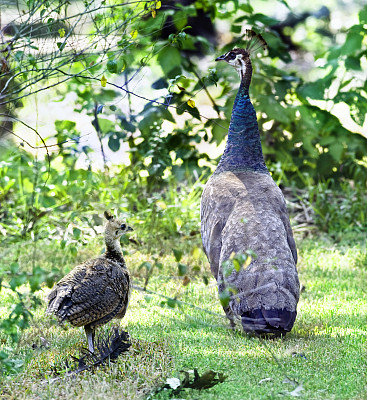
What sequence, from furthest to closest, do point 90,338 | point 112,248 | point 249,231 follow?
1. point 249,231
2. point 112,248
3. point 90,338

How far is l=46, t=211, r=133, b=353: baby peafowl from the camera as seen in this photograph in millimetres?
3541

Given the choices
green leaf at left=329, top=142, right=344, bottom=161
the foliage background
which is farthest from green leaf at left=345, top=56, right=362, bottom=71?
green leaf at left=329, top=142, right=344, bottom=161

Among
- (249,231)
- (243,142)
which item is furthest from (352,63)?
(249,231)

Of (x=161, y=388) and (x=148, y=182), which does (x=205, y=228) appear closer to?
(x=161, y=388)

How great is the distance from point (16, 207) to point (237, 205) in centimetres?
318

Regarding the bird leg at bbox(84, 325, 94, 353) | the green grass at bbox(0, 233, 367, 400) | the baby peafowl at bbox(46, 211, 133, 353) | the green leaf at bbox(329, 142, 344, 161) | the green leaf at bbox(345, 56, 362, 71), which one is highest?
the green leaf at bbox(345, 56, 362, 71)

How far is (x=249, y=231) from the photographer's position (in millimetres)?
4383

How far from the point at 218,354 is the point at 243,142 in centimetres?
222

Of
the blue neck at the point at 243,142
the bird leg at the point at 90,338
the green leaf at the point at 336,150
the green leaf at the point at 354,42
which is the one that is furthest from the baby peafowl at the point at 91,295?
the green leaf at the point at 354,42

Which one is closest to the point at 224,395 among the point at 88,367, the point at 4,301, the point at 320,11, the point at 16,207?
the point at 88,367

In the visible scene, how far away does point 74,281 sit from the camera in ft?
12.1

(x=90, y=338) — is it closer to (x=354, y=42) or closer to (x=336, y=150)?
(x=336, y=150)

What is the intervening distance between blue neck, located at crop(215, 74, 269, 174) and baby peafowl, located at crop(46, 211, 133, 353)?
1.74m

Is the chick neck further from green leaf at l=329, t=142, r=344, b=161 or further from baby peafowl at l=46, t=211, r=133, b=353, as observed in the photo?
green leaf at l=329, t=142, r=344, b=161
